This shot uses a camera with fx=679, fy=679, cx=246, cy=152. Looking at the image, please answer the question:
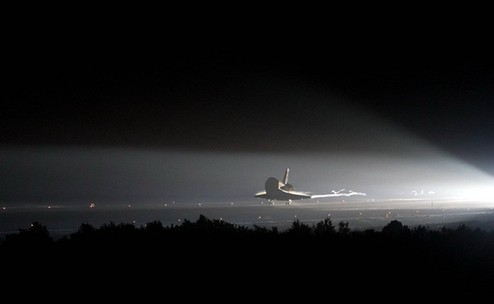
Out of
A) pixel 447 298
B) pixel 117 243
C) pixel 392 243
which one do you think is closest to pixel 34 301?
pixel 117 243

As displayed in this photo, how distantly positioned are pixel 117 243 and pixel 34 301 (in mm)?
8706

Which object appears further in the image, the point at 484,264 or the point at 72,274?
the point at 484,264

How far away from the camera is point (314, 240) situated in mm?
29219

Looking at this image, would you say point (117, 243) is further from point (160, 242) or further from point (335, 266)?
point (335, 266)

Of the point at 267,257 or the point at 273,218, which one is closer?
the point at 267,257

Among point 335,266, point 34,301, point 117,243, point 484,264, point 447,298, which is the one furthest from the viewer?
point 117,243

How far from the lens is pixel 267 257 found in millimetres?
24328

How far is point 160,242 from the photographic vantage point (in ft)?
91.7

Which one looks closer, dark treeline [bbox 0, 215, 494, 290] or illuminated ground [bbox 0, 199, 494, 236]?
dark treeline [bbox 0, 215, 494, 290]

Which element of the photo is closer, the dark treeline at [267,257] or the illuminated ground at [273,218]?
the dark treeline at [267,257]

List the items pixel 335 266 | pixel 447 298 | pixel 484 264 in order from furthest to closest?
1. pixel 484 264
2. pixel 335 266
3. pixel 447 298

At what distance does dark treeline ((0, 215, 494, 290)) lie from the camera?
2191 centimetres

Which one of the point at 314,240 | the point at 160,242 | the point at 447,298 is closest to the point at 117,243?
the point at 160,242

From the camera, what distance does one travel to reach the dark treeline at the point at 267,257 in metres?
21.9
